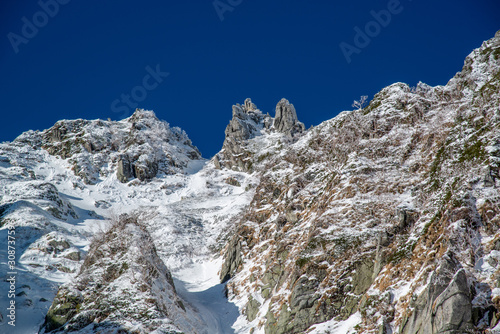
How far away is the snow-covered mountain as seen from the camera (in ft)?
61.7

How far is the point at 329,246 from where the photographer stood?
90.7 feet

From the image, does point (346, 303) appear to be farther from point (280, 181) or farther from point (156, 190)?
point (156, 190)

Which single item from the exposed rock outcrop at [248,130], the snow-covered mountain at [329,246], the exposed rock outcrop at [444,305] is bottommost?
the exposed rock outcrop at [444,305]

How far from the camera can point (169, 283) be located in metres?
34.8

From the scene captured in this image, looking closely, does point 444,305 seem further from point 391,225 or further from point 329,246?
point 329,246

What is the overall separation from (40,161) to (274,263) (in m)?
103

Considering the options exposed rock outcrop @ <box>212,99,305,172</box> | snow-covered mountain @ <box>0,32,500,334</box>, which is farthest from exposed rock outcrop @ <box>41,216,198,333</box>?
exposed rock outcrop @ <box>212,99,305,172</box>

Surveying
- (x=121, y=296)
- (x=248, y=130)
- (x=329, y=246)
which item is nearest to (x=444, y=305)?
Result: (x=329, y=246)

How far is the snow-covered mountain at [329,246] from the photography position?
1880 centimetres

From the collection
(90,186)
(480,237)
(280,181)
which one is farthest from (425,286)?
(90,186)

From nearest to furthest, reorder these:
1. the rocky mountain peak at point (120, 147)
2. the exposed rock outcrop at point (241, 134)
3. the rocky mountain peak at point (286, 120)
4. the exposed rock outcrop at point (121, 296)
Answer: the exposed rock outcrop at point (121, 296) → the rocky mountain peak at point (120, 147) → the exposed rock outcrop at point (241, 134) → the rocky mountain peak at point (286, 120)

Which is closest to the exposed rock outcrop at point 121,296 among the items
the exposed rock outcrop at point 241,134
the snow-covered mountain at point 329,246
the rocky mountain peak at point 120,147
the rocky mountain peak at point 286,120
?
the snow-covered mountain at point 329,246

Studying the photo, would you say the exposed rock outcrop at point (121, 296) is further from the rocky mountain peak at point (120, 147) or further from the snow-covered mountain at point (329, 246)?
the rocky mountain peak at point (120, 147)

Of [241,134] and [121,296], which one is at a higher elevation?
[241,134]
